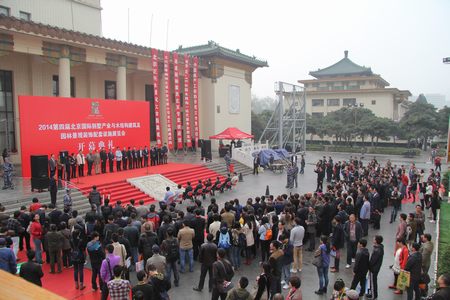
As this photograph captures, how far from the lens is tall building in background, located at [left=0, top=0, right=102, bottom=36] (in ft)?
72.7

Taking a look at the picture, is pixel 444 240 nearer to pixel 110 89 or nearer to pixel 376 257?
pixel 376 257

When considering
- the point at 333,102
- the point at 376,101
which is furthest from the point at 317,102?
the point at 376,101

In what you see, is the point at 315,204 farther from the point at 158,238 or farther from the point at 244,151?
the point at 244,151

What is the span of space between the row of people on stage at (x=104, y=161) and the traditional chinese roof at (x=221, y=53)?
11017mm

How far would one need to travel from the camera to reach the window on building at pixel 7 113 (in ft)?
67.5

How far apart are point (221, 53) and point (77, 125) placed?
15.2 metres

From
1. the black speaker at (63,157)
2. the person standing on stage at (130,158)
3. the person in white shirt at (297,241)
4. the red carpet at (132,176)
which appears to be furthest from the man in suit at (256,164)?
the person in white shirt at (297,241)

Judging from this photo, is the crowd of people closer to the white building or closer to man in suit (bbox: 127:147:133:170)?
man in suit (bbox: 127:147:133:170)

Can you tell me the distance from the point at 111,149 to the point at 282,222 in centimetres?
A: 1373

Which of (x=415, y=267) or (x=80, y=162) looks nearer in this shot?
(x=415, y=267)

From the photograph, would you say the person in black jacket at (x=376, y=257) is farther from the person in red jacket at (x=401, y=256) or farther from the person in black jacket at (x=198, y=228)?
the person in black jacket at (x=198, y=228)

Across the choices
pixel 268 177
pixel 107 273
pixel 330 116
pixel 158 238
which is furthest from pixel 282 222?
pixel 330 116

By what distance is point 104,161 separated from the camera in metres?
18.2

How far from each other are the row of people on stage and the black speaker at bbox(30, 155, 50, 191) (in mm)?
562
